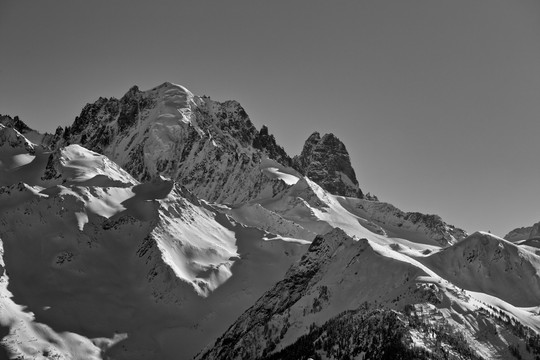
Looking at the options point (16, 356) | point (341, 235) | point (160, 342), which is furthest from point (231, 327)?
point (16, 356)

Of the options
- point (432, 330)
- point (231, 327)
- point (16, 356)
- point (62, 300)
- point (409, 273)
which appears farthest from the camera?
point (62, 300)

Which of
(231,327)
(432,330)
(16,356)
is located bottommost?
(16,356)

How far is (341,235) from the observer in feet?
609

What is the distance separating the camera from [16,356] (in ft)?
540

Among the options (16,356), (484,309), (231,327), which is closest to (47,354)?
(16,356)

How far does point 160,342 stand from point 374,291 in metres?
61.8

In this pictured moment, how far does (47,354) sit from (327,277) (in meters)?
62.8

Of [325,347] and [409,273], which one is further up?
[409,273]

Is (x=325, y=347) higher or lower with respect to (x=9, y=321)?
higher

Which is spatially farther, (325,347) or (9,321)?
(9,321)

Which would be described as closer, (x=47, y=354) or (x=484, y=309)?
(x=484, y=309)

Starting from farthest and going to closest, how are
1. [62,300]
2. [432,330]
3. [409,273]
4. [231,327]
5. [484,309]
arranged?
[62,300] < [231,327] < [409,273] < [484,309] < [432,330]

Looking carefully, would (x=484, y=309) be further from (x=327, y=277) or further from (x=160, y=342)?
(x=160, y=342)

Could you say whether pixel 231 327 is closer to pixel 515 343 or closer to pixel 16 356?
pixel 16 356
